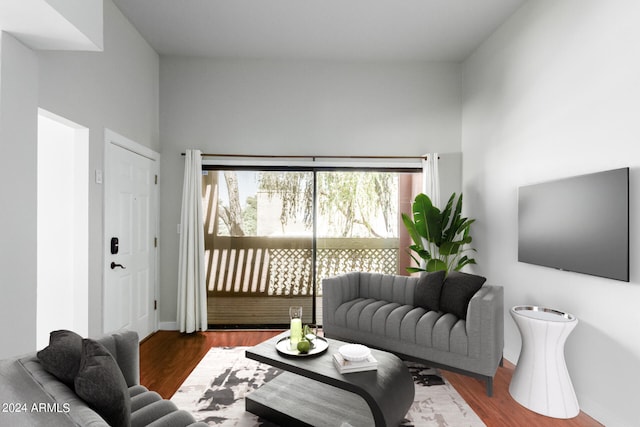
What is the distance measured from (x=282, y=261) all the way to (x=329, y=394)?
6.65ft

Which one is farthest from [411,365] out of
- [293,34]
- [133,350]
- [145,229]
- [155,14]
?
[155,14]

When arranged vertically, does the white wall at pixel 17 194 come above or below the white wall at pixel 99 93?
below

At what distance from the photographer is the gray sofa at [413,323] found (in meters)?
2.56

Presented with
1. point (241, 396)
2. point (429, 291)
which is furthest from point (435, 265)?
point (241, 396)

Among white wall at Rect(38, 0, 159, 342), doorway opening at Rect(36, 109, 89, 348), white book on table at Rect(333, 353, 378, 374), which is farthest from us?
doorway opening at Rect(36, 109, 89, 348)

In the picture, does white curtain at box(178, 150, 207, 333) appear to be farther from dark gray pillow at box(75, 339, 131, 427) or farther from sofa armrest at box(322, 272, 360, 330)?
dark gray pillow at box(75, 339, 131, 427)

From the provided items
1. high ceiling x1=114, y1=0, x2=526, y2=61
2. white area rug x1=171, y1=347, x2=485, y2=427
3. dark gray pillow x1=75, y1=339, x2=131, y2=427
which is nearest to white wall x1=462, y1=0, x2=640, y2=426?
high ceiling x1=114, y1=0, x2=526, y2=61

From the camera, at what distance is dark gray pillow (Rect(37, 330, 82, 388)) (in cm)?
130

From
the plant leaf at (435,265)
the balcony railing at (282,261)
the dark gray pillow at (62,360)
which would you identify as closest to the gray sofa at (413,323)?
the plant leaf at (435,265)

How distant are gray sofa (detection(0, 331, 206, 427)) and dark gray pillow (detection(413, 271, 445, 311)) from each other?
222cm

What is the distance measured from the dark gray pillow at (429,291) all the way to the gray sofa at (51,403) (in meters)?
2.22

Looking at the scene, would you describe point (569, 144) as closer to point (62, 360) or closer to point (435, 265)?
point (435, 265)

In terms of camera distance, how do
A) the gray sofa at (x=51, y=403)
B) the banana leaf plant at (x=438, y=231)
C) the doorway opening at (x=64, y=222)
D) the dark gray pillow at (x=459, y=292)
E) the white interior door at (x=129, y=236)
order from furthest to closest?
1. the banana leaf plant at (x=438, y=231)
2. the white interior door at (x=129, y=236)
3. the dark gray pillow at (x=459, y=292)
4. the doorway opening at (x=64, y=222)
5. the gray sofa at (x=51, y=403)

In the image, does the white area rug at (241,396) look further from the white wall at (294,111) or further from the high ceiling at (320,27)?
the high ceiling at (320,27)
